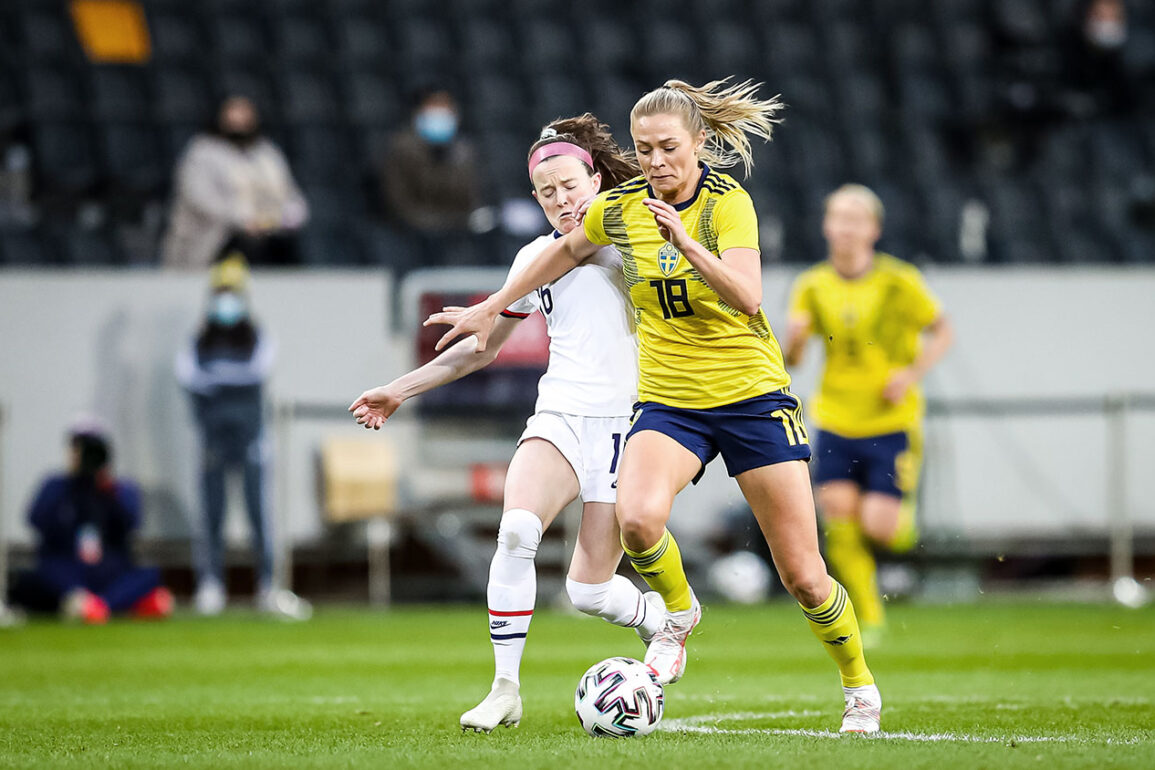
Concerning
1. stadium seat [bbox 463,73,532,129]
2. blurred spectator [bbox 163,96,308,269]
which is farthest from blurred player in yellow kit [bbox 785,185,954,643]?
stadium seat [bbox 463,73,532,129]

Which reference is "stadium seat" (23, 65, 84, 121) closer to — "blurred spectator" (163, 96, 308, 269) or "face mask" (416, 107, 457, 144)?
"blurred spectator" (163, 96, 308, 269)

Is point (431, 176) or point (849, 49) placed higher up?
point (849, 49)

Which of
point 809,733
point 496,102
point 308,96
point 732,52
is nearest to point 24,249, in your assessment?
point 308,96

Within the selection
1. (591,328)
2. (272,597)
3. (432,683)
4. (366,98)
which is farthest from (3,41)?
(591,328)

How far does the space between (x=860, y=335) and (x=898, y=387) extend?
0.40 metres

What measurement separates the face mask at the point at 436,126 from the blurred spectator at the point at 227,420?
225cm

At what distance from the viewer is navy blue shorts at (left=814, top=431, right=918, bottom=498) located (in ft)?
31.4

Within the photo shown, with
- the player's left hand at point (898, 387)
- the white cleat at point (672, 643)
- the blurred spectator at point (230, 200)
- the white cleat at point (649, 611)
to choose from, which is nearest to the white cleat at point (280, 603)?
the blurred spectator at point (230, 200)

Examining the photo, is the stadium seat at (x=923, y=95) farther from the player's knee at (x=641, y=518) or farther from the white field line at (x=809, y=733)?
the player's knee at (x=641, y=518)

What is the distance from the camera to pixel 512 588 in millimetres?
5961

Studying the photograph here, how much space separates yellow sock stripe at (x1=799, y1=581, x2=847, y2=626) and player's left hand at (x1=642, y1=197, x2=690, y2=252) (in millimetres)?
1322

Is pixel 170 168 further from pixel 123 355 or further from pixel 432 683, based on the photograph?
pixel 432 683

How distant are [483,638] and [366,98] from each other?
6.97 meters

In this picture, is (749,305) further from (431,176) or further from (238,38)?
(238,38)
